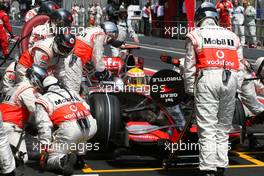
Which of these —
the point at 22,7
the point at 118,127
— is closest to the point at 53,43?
the point at 118,127

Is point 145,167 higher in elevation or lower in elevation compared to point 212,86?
lower

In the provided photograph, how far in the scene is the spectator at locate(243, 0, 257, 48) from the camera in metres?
19.2

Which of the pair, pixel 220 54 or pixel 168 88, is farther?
pixel 168 88

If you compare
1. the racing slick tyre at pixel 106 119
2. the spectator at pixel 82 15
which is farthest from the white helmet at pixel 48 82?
the spectator at pixel 82 15

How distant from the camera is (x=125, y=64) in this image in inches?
433

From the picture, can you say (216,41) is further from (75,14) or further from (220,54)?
(75,14)

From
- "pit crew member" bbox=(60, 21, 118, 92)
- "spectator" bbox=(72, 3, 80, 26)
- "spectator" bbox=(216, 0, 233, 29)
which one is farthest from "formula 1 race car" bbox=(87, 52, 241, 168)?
"spectator" bbox=(72, 3, 80, 26)

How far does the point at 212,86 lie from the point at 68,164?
5.72 ft

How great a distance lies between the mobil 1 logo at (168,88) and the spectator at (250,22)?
12.0 metres

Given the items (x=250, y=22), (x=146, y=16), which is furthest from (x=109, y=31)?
(x=146, y=16)

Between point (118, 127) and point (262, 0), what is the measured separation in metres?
14.4

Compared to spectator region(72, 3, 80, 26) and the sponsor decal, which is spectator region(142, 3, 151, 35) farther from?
the sponsor decal

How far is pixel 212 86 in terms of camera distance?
661 centimetres

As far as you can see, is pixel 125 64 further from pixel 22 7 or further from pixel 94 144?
pixel 22 7
